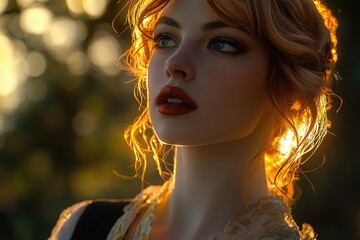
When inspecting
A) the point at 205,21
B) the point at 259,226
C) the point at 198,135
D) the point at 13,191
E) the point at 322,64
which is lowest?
the point at 13,191

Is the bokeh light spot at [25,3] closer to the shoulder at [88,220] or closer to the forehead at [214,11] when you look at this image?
the shoulder at [88,220]

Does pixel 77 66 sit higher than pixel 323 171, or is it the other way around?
pixel 77 66

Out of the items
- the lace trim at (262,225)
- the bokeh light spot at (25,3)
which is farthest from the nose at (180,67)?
the bokeh light spot at (25,3)

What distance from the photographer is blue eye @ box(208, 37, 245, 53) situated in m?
3.28

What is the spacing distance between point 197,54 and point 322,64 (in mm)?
520

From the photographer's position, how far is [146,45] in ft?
12.4

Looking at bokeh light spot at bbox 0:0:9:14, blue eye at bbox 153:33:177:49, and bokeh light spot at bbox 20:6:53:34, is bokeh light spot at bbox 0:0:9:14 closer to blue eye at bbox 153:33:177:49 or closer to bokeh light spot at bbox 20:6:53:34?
bokeh light spot at bbox 20:6:53:34

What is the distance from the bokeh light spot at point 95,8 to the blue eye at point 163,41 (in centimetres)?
383

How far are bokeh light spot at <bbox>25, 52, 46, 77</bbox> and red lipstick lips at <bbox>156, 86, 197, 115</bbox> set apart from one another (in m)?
4.01

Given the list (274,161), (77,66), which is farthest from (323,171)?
(274,161)

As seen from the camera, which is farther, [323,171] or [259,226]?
[323,171]

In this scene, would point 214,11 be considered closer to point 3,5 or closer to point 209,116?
point 209,116

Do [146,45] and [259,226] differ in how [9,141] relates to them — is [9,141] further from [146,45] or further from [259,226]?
[259,226]

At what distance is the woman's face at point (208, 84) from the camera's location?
10.7 feet
